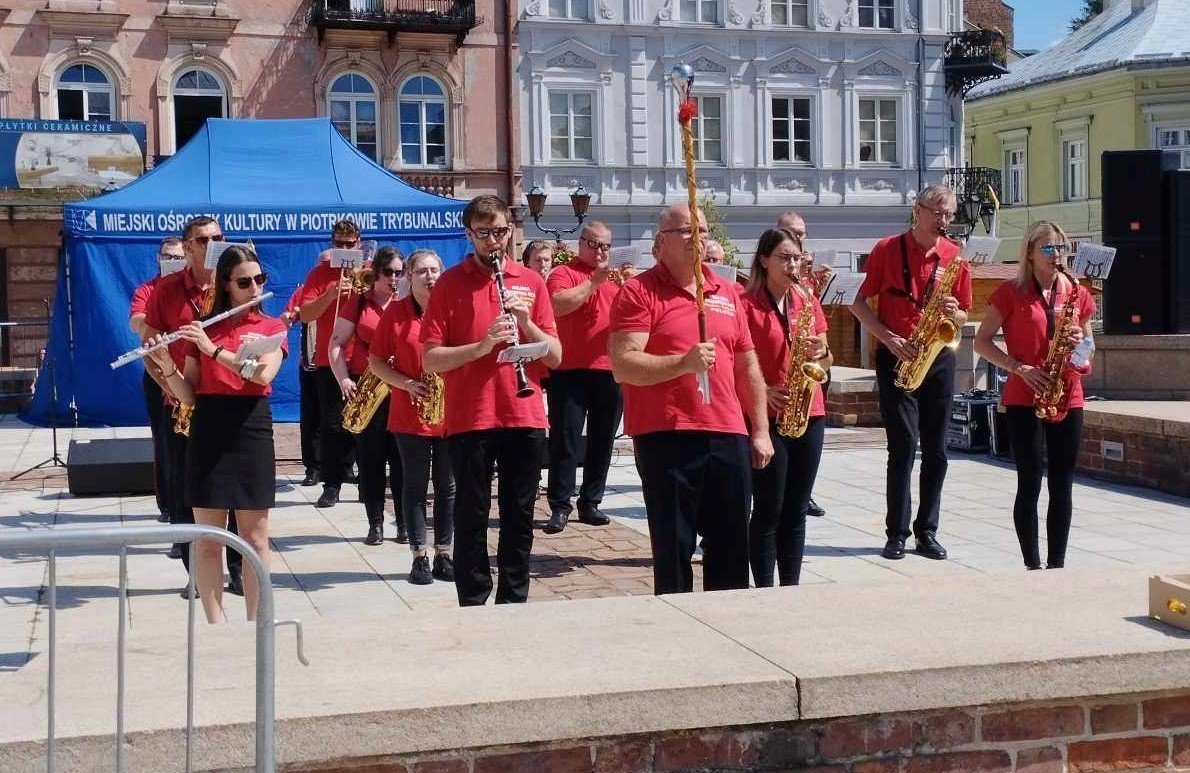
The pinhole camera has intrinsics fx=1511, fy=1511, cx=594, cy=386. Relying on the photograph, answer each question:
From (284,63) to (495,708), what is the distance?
29.7 meters

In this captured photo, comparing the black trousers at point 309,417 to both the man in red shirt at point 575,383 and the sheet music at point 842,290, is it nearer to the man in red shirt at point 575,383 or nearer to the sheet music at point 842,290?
the man in red shirt at point 575,383

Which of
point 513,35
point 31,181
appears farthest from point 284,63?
point 31,181

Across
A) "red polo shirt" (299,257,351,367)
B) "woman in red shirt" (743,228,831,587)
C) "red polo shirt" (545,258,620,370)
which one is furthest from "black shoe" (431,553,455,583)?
"red polo shirt" (299,257,351,367)

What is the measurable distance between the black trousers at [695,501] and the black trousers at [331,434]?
15.9 feet

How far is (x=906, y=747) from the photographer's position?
12.0 ft

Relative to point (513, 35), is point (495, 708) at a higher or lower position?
lower

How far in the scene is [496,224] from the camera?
19.7 feet

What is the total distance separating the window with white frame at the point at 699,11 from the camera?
34719 mm

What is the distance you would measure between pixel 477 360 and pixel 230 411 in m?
1.07

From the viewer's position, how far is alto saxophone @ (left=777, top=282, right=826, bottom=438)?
6785mm

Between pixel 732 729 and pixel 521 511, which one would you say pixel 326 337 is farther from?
pixel 732 729

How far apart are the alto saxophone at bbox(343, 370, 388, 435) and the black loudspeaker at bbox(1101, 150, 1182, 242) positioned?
24.6 feet

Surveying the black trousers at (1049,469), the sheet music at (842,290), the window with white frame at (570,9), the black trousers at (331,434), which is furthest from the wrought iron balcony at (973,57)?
the black trousers at (1049,469)

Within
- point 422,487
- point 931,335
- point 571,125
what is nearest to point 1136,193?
point 931,335
